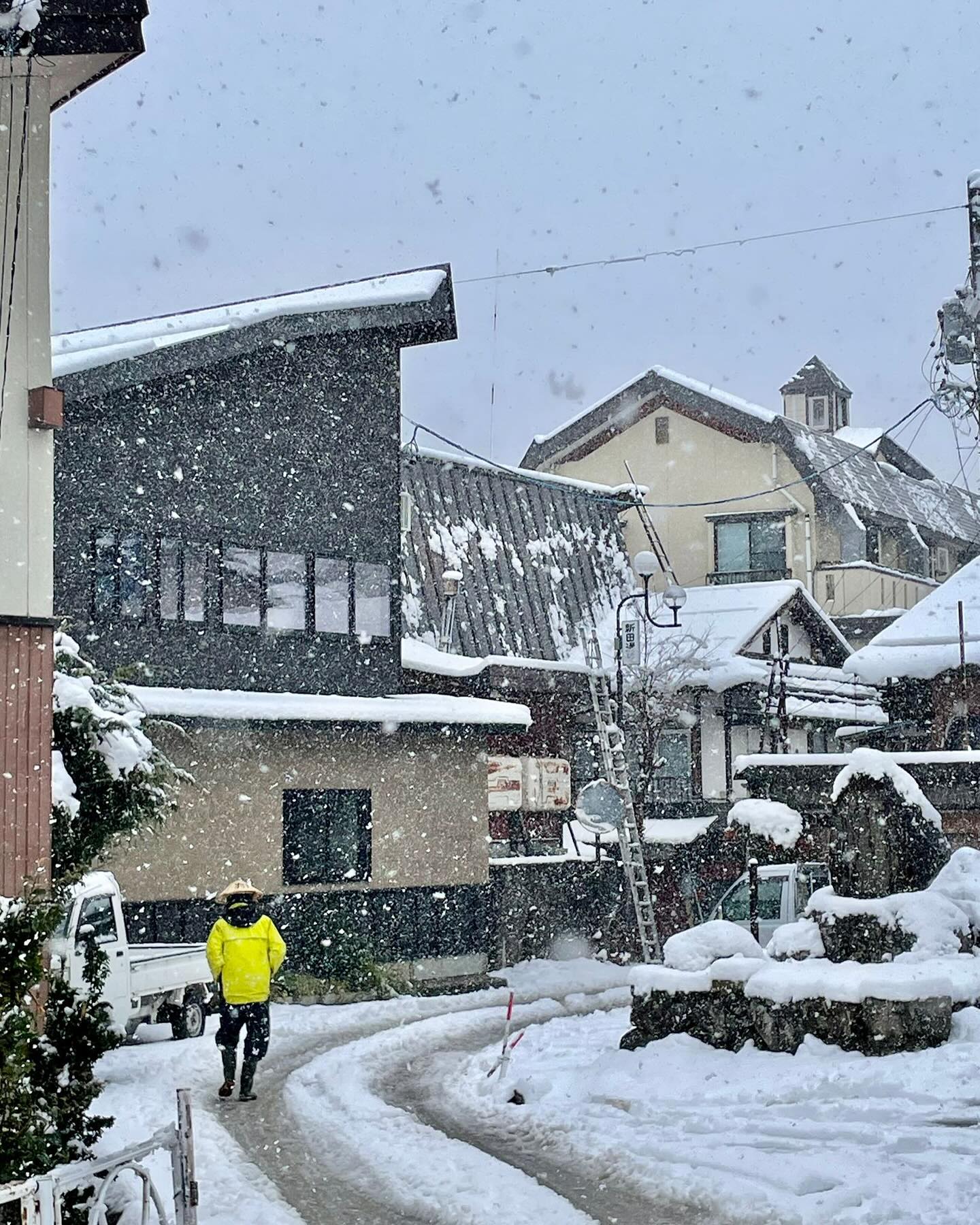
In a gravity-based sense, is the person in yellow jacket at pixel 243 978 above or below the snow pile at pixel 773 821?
below

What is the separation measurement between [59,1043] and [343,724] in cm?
1549

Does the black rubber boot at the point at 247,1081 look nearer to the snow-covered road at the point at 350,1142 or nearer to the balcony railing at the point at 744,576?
the snow-covered road at the point at 350,1142

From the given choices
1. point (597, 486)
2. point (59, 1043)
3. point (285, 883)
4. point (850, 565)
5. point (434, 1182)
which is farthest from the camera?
point (850, 565)

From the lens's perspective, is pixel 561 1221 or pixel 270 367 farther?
pixel 270 367

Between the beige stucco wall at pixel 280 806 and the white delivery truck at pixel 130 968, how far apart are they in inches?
121

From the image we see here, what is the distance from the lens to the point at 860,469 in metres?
45.2

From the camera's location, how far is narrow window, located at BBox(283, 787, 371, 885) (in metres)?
23.2

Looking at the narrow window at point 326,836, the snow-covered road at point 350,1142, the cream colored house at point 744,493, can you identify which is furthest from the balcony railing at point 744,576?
the snow-covered road at point 350,1142

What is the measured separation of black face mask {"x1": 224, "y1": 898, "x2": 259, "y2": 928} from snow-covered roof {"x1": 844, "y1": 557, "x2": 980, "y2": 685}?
17798 mm

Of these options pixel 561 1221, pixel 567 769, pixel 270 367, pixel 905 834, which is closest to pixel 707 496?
pixel 567 769

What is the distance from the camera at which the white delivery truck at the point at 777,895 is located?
67.9 ft

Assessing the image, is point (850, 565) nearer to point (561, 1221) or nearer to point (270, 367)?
point (270, 367)

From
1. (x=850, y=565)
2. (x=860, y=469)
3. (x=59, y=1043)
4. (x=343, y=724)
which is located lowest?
(x=59, y=1043)

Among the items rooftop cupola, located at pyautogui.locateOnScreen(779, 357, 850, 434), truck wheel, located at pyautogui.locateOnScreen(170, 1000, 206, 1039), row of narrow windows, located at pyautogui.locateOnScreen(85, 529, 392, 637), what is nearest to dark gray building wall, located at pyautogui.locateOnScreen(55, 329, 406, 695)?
row of narrow windows, located at pyautogui.locateOnScreen(85, 529, 392, 637)
